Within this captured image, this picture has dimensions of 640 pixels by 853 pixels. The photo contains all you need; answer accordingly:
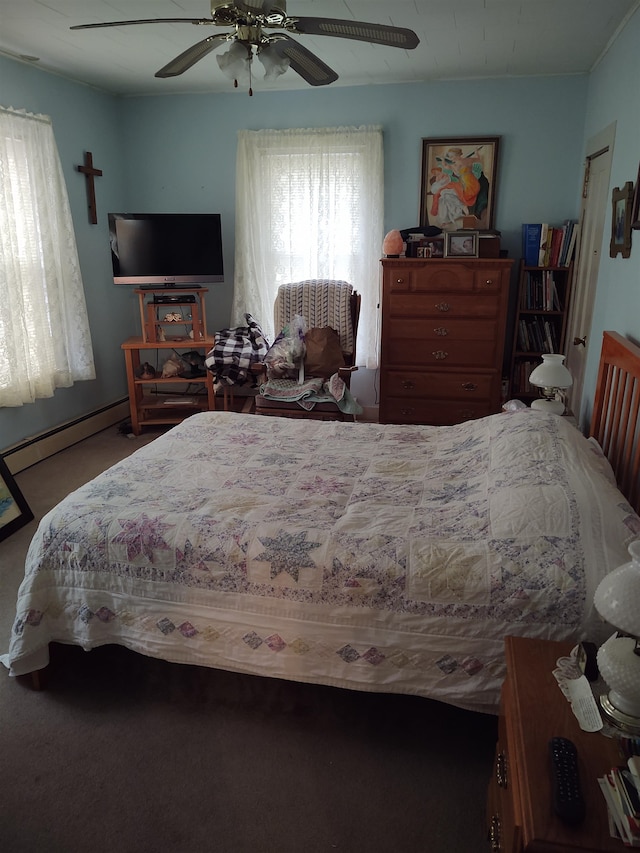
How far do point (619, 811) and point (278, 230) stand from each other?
4.49 metres

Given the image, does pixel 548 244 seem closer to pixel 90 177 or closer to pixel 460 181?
pixel 460 181

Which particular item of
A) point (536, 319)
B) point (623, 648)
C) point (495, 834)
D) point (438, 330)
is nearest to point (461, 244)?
point (438, 330)

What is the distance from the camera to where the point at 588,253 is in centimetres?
371

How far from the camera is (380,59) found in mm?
3822

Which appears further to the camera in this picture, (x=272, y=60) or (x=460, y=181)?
(x=460, y=181)

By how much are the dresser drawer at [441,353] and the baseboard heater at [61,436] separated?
2266mm

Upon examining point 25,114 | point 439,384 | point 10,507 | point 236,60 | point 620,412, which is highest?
point 25,114

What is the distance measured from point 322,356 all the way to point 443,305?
892 mm

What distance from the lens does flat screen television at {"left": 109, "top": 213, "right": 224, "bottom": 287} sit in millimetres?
4527

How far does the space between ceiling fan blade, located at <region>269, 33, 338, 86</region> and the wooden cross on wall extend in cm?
247

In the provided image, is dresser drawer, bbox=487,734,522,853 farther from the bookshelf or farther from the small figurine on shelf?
the small figurine on shelf

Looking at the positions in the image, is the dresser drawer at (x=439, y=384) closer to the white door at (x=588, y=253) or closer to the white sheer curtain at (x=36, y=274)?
the white door at (x=588, y=253)

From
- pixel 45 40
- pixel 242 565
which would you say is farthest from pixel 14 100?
pixel 242 565

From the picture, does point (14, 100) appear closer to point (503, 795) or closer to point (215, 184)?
point (215, 184)
